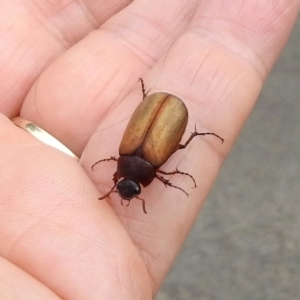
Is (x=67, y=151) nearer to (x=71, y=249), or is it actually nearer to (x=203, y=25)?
(x=71, y=249)

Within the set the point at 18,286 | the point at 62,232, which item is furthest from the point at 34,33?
the point at 18,286

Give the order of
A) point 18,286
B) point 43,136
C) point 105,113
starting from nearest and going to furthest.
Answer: point 18,286 → point 43,136 → point 105,113

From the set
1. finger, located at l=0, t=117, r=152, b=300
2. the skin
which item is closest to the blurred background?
the skin

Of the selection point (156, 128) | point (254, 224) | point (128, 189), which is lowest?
point (254, 224)

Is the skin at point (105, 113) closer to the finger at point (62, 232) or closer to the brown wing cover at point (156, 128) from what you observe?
the finger at point (62, 232)

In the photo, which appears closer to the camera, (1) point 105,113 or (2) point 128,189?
(2) point 128,189

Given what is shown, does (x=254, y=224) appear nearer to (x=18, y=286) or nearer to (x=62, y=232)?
(x=62, y=232)

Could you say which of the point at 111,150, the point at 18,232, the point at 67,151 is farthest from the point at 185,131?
the point at 18,232
